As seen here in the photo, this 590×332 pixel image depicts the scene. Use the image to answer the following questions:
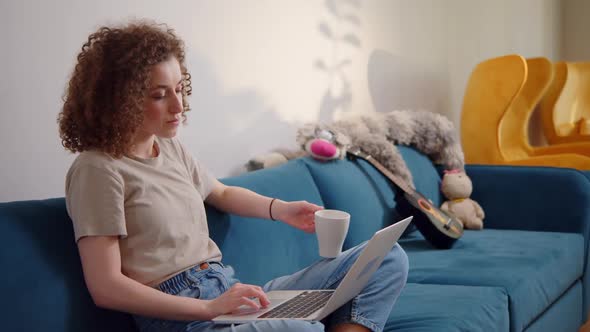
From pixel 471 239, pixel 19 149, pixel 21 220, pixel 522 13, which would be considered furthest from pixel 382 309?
pixel 522 13

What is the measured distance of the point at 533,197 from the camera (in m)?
2.97

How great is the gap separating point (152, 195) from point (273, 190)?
63cm

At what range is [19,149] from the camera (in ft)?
5.39

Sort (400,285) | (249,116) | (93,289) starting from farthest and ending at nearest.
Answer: (249,116) → (400,285) → (93,289)

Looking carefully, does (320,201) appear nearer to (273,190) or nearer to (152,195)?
(273,190)

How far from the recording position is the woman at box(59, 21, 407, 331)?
134 centimetres

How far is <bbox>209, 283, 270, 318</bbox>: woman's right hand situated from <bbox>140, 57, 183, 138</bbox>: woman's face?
37 centimetres

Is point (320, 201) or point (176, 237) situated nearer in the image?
point (176, 237)

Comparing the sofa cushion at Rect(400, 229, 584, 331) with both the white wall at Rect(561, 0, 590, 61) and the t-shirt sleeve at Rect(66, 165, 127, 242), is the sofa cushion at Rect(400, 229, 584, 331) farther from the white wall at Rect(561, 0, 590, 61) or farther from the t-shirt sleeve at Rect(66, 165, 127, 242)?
the white wall at Rect(561, 0, 590, 61)

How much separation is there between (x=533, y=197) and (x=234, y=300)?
6.36 ft

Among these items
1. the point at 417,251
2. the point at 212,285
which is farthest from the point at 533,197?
the point at 212,285

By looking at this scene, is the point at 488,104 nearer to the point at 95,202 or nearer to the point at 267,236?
the point at 267,236

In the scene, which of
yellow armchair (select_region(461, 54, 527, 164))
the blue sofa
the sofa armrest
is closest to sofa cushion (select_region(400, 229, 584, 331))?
the blue sofa

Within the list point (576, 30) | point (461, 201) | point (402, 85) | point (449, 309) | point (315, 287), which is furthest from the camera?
point (576, 30)
